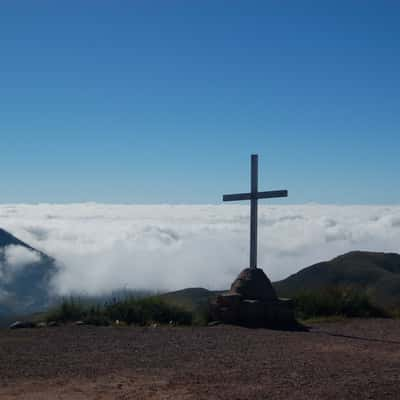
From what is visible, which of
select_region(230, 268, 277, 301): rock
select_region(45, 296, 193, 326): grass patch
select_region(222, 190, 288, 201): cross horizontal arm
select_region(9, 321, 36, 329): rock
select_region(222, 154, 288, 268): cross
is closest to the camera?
select_region(9, 321, 36, 329): rock

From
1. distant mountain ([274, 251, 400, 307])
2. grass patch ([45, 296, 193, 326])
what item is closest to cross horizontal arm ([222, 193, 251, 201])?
grass patch ([45, 296, 193, 326])

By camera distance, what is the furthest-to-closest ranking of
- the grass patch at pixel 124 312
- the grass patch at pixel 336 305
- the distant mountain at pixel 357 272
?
the distant mountain at pixel 357 272 → the grass patch at pixel 336 305 → the grass patch at pixel 124 312

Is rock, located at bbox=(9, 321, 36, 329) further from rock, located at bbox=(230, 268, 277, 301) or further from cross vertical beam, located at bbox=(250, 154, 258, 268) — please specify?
cross vertical beam, located at bbox=(250, 154, 258, 268)

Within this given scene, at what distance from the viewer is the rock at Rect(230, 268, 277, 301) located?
15125mm

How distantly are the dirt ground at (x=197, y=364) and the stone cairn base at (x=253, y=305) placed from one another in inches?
36.1

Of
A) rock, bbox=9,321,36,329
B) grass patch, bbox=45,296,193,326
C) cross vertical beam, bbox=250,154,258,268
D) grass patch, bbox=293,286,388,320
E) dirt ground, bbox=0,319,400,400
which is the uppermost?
cross vertical beam, bbox=250,154,258,268

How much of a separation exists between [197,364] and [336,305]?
26.9 feet

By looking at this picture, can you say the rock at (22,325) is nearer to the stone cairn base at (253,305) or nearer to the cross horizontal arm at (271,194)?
the stone cairn base at (253,305)

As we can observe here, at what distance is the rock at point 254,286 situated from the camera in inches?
595

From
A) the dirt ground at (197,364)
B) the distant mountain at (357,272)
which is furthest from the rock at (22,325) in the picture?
the distant mountain at (357,272)

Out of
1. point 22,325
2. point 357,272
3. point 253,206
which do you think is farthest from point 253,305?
point 357,272

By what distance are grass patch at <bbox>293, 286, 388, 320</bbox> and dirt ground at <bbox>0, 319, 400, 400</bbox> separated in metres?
3.10

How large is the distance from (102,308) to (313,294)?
562 centimetres

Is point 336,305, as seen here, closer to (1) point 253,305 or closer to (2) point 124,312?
(1) point 253,305
